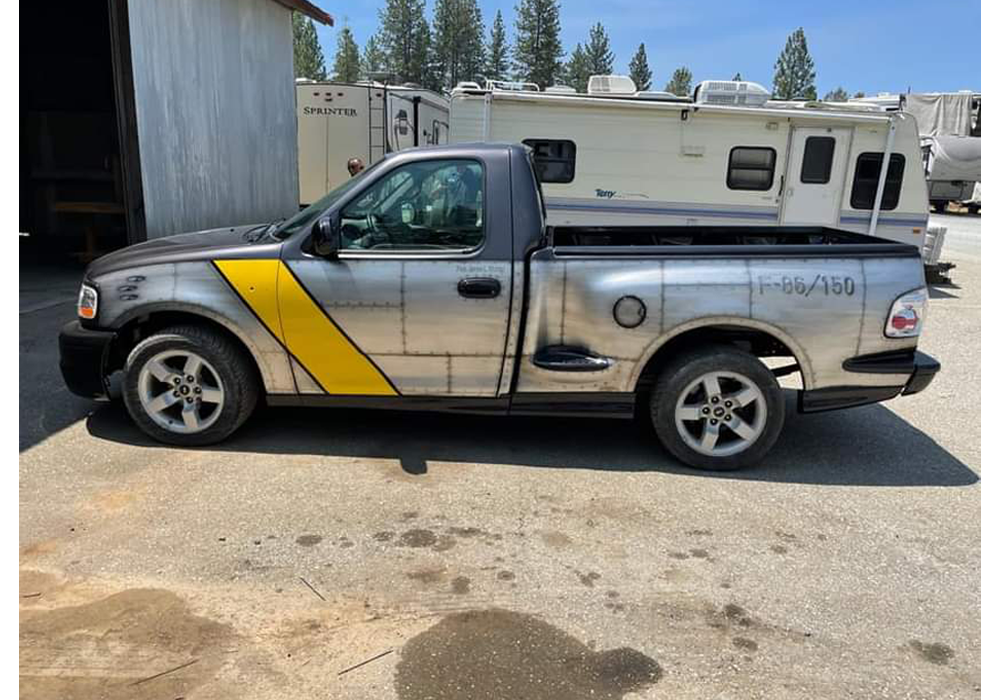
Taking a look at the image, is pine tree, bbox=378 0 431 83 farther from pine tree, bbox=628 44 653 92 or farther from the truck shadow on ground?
the truck shadow on ground

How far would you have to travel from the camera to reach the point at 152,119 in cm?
957

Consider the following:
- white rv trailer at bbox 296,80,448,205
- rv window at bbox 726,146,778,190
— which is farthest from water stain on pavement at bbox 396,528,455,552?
white rv trailer at bbox 296,80,448,205

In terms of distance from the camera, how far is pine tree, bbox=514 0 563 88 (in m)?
66.8

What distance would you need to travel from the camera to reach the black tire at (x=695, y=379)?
172 inches

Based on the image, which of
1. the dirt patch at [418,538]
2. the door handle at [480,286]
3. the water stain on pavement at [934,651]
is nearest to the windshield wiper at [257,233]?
the door handle at [480,286]

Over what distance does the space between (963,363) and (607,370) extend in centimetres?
525

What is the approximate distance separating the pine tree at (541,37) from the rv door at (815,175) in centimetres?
6010

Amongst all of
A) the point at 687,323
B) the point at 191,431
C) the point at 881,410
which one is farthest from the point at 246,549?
the point at 881,410

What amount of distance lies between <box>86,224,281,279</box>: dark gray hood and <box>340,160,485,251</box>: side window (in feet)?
1.78

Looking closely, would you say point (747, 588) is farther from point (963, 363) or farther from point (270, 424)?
point (963, 363)

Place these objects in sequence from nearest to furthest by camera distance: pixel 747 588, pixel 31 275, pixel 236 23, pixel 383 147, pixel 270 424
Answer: pixel 747 588
pixel 270 424
pixel 31 275
pixel 236 23
pixel 383 147

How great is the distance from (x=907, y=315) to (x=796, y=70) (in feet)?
284

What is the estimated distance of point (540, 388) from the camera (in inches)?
176

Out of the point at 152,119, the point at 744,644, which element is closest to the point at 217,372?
the point at 744,644
